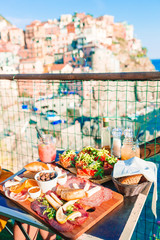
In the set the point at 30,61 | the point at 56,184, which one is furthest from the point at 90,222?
the point at 30,61

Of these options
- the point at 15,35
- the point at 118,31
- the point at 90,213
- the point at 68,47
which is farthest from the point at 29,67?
the point at 118,31

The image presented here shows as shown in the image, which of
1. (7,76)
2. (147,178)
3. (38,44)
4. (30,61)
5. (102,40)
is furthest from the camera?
(102,40)

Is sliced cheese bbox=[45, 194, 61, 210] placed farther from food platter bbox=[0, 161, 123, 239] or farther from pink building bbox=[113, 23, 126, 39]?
pink building bbox=[113, 23, 126, 39]

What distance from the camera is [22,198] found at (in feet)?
3.69

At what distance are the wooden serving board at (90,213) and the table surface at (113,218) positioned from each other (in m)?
0.02

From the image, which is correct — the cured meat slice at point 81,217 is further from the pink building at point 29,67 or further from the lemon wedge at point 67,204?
the pink building at point 29,67

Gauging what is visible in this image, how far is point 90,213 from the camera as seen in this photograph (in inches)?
38.8

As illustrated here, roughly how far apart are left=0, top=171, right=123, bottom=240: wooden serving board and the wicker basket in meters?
0.04

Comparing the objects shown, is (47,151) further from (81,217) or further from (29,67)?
(29,67)

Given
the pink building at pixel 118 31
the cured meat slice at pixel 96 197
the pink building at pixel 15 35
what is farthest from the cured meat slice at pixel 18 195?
the pink building at pixel 118 31

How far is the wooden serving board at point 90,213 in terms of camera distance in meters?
0.86

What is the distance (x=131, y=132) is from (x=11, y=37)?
50876 millimetres

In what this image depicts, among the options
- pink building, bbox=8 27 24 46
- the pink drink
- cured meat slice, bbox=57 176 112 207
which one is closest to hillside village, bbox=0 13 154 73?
pink building, bbox=8 27 24 46

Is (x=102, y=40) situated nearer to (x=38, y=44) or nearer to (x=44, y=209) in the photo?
(x=38, y=44)
